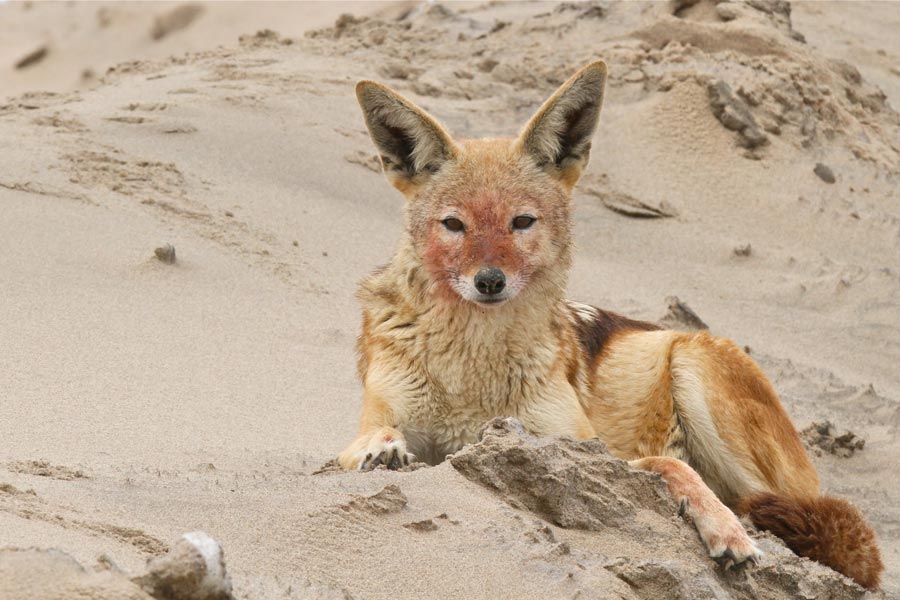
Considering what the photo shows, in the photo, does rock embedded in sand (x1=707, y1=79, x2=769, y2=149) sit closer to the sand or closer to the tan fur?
the sand

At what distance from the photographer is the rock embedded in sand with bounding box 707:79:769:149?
42.7 ft

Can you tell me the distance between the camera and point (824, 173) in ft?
42.8

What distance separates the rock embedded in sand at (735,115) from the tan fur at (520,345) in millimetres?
7183

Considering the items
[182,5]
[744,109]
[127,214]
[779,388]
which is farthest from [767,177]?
[182,5]

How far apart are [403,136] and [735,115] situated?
25.8 ft

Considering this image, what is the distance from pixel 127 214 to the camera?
9.05 meters

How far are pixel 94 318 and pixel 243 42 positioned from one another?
8144mm

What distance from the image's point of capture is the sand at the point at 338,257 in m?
3.89

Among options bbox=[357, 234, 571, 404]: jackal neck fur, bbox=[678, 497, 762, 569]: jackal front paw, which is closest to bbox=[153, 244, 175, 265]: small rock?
bbox=[357, 234, 571, 404]: jackal neck fur

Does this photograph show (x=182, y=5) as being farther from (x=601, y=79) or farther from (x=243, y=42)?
(x=601, y=79)

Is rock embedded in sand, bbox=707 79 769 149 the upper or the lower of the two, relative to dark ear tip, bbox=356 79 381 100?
lower

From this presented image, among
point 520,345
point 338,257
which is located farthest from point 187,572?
point 338,257

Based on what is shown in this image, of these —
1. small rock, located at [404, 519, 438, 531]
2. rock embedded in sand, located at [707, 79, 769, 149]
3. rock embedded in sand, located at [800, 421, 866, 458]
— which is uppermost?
small rock, located at [404, 519, 438, 531]

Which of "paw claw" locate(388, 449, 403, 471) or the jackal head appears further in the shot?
the jackal head
